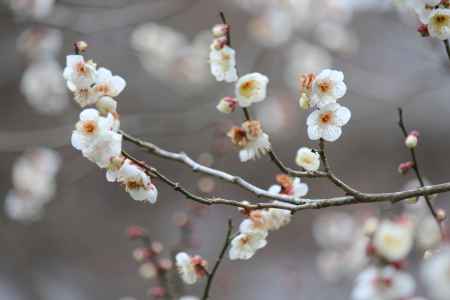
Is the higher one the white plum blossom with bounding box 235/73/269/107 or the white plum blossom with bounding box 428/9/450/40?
the white plum blossom with bounding box 428/9/450/40

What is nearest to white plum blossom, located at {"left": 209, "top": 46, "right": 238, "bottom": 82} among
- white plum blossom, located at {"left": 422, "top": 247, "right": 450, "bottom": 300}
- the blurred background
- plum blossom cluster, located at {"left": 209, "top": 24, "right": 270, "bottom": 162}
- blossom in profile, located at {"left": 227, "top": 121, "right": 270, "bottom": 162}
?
plum blossom cluster, located at {"left": 209, "top": 24, "right": 270, "bottom": 162}

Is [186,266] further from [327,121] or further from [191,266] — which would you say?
[327,121]

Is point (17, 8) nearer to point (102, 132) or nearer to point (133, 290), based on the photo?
point (102, 132)

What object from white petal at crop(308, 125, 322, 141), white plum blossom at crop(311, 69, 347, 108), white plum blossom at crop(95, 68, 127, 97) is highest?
white plum blossom at crop(311, 69, 347, 108)

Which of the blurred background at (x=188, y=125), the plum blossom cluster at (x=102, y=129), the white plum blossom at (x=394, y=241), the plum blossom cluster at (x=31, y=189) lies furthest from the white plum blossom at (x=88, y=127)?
the plum blossom cluster at (x=31, y=189)

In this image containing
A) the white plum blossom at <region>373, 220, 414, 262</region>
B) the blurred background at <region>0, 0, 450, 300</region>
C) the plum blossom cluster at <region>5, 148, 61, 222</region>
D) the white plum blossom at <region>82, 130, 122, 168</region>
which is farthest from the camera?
the blurred background at <region>0, 0, 450, 300</region>

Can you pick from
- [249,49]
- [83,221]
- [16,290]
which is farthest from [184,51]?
[83,221]

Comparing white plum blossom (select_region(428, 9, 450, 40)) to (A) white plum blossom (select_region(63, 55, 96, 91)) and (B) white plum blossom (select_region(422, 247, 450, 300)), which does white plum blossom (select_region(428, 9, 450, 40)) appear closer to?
(B) white plum blossom (select_region(422, 247, 450, 300))
